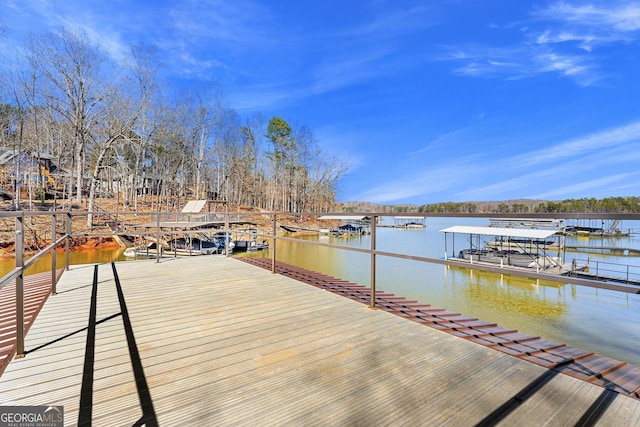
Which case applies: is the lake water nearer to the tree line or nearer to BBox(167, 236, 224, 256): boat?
BBox(167, 236, 224, 256): boat

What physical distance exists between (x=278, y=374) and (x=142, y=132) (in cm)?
2288

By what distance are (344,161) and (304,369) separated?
38830 millimetres

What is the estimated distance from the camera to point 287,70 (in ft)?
96.5

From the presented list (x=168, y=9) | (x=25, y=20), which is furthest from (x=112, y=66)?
(x=168, y=9)

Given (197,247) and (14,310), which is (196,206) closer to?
(197,247)

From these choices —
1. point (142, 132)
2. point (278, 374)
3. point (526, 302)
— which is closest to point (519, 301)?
point (526, 302)

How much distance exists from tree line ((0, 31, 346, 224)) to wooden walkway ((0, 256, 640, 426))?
17605 millimetres

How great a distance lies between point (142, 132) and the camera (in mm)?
20375

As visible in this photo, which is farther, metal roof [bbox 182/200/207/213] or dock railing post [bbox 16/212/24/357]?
metal roof [bbox 182/200/207/213]

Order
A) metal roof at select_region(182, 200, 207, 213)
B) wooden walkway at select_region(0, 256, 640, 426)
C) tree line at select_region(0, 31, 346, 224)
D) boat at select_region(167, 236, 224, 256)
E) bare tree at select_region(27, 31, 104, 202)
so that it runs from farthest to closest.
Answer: metal roof at select_region(182, 200, 207, 213) → tree line at select_region(0, 31, 346, 224) → bare tree at select_region(27, 31, 104, 202) → boat at select_region(167, 236, 224, 256) → wooden walkway at select_region(0, 256, 640, 426)

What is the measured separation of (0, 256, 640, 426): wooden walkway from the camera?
1.32 metres

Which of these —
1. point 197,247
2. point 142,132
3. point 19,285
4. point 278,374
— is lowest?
point 197,247

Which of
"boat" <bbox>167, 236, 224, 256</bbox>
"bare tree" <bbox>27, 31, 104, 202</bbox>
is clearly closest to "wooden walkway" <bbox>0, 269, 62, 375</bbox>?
"boat" <bbox>167, 236, 224, 256</bbox>

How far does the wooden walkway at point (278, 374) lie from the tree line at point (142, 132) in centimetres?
1760
